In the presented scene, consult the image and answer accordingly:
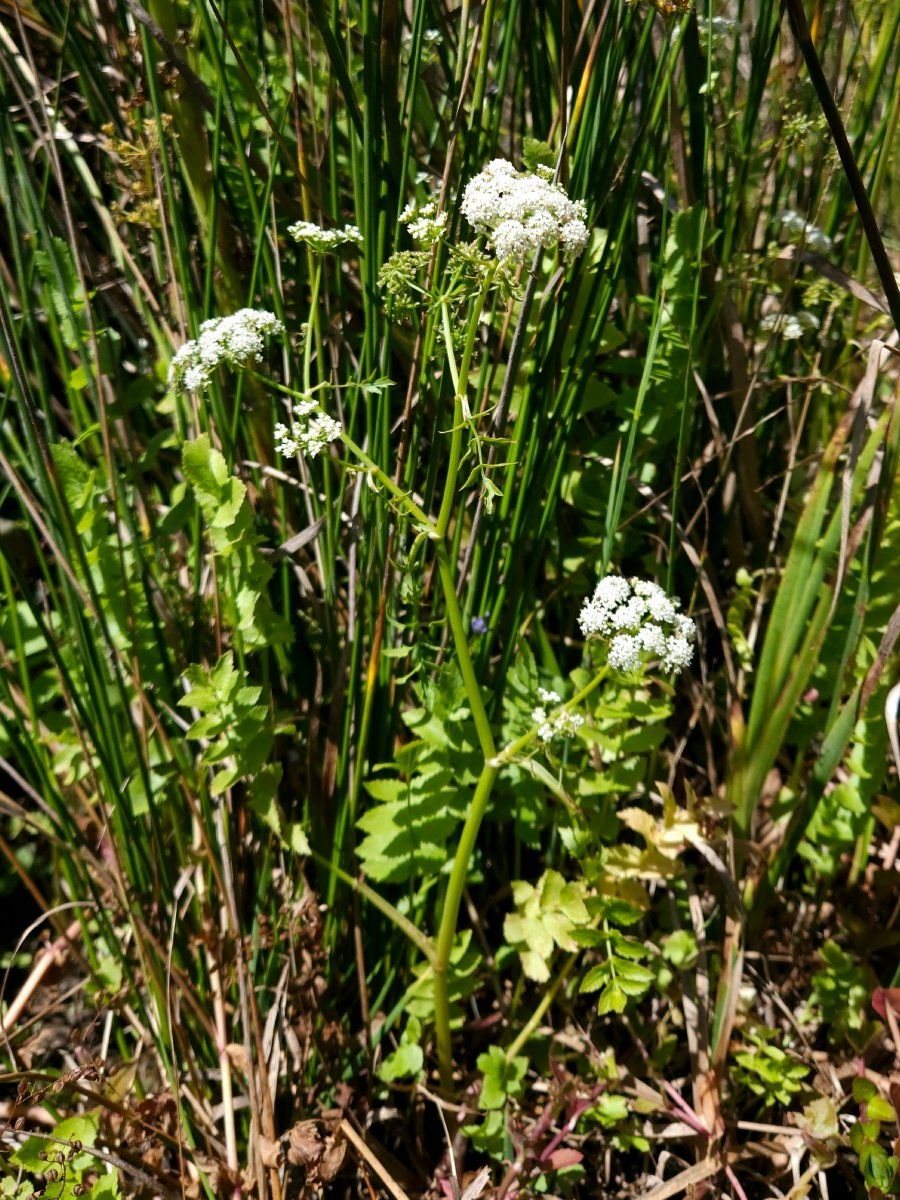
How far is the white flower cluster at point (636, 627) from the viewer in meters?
1.05

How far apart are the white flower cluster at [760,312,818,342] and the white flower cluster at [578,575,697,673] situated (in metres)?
0.62

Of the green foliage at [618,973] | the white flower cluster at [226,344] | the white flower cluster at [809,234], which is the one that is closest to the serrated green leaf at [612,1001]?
the green foliage at [618,973]

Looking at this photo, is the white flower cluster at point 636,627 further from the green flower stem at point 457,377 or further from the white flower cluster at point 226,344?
the white flower cluster at point 226,344

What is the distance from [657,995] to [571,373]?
0.98 meters

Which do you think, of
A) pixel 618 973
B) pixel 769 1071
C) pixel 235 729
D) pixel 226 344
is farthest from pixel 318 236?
pixel 769 1071

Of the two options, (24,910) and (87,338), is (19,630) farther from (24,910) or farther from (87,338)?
(24,910)

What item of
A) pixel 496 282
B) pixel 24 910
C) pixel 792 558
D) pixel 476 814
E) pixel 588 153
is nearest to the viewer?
pixel 496 282

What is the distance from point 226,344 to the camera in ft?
3.59

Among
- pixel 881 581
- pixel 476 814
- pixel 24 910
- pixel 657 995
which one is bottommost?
pixel 24 910

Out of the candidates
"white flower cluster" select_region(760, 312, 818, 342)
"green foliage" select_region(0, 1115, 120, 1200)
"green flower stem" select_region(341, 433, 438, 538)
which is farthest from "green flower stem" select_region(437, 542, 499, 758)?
"white flower cluster" select_region(760, 312, 818, 342)

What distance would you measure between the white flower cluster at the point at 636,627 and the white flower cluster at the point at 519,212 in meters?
0.37

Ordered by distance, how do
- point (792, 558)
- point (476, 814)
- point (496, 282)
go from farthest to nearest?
point (792, 558) < point (476, 814) < point (496, 282)

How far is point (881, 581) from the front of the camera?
1420 millimetres

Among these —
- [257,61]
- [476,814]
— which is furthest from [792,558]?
[257,61]
